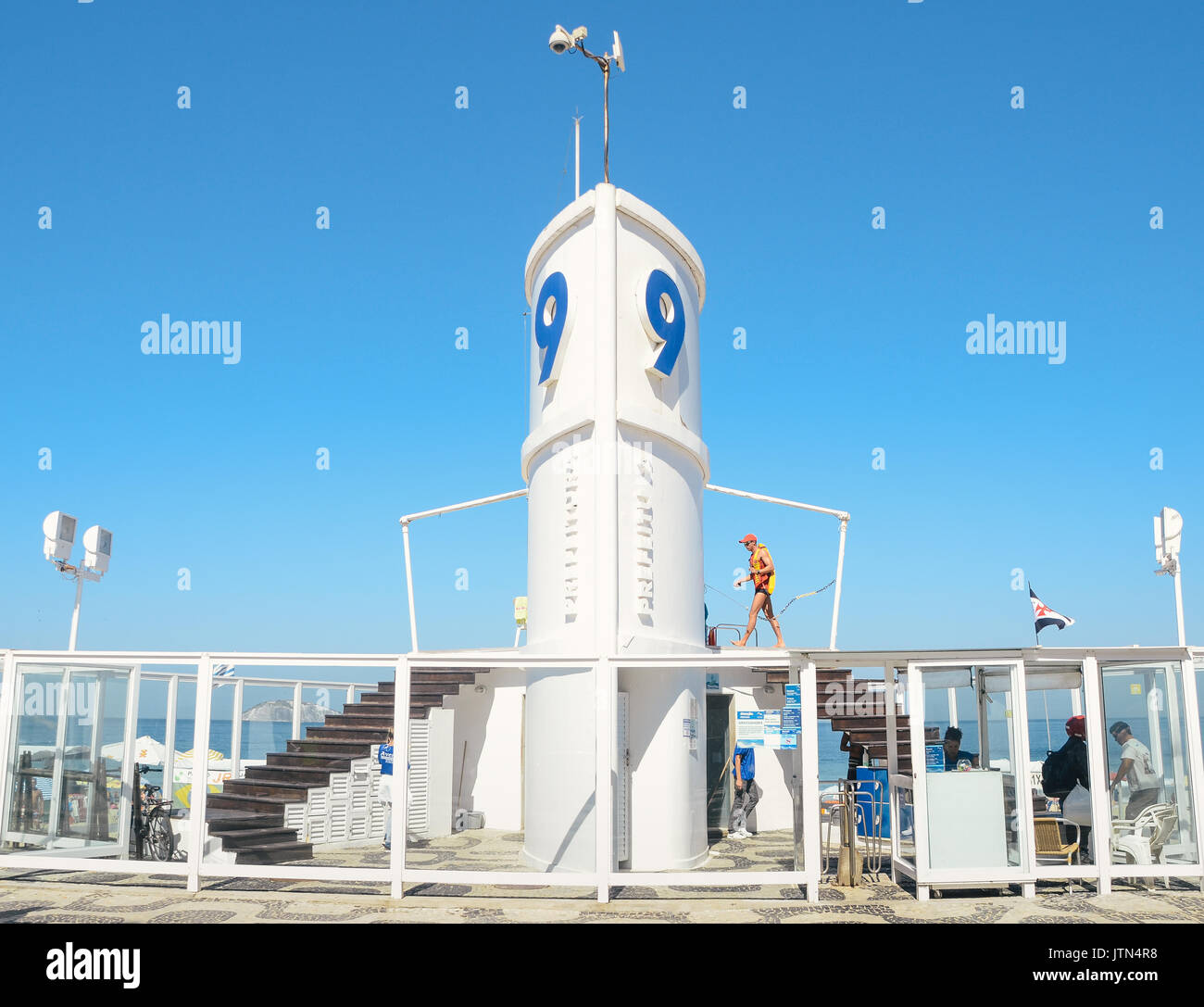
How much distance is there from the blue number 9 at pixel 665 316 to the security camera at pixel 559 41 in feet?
10.4

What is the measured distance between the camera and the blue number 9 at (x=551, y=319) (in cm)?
1190

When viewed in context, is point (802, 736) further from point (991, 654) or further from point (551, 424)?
point (551, 424)

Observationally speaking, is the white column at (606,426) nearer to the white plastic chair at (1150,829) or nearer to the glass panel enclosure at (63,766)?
the white plastic chair at (1150,829)

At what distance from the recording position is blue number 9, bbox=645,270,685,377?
38.4ft

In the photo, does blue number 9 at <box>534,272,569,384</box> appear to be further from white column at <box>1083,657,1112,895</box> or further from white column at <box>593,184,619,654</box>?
white column at <box>1083,657,1112,895</box>

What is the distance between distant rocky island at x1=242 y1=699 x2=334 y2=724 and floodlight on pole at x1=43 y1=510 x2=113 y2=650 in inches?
160

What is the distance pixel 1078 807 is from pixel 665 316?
7100 mm

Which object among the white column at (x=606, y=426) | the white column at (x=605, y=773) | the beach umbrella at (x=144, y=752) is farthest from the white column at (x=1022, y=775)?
the beach umbrella at (x=144, y=752)

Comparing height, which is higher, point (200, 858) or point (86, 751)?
point (86, 751)

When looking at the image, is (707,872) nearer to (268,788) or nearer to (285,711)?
(268,788)

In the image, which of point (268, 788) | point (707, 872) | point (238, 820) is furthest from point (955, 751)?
point (268, 788)

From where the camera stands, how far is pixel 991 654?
9789 mm
